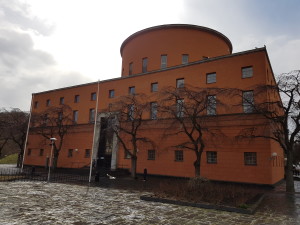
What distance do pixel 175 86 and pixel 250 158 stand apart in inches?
463

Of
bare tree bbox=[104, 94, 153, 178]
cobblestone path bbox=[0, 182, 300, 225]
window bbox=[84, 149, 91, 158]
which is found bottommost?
cobblestone path bbox=[0, 182, 300, 225]

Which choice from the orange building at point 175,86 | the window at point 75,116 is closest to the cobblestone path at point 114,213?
the orange building at point 175,86

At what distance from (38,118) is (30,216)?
3016 cm

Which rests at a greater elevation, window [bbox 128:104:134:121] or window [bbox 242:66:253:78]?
window [bbox 242:66:253:78]

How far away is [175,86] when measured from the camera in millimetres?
29625

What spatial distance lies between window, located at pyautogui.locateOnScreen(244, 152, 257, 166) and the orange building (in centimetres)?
9

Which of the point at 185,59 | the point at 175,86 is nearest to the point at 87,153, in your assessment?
the point at 175,86

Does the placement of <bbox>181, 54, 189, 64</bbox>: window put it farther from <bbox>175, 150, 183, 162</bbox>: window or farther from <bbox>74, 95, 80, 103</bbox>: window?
<bbox>74, 95, 80, 103</bbox>: window

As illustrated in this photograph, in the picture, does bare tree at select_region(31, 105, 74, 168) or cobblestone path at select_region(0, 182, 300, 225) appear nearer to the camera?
cobblestone path at select_region(0, 182, 300, 225)

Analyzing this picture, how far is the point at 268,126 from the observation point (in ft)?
73.6

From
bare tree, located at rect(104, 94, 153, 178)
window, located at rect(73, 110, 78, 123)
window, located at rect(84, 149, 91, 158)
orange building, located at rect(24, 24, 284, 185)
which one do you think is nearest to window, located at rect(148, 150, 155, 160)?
orange building, located at rect(24, 24, 284, 185)

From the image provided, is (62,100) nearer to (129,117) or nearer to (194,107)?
(129,117)

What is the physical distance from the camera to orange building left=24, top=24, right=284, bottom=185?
23672 mm

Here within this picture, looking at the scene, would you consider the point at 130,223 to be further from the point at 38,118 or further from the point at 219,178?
the point at 38,118
